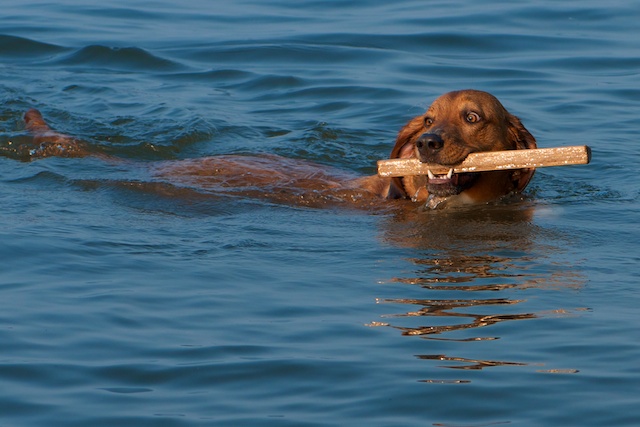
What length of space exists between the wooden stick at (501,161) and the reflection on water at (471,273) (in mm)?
385

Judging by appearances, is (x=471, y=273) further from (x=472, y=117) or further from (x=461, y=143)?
(x=472, y=117)

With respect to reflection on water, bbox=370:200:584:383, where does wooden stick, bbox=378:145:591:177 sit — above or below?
above

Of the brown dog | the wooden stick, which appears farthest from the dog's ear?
the wooden stick

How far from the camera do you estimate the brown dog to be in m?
7.73

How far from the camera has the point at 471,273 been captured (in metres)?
6.57

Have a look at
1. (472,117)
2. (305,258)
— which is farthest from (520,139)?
(305,258)

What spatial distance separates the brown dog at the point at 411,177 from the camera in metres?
7.73

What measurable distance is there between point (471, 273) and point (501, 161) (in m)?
1.03

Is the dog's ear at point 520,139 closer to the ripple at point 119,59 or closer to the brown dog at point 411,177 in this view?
the brown dog at point 411,177

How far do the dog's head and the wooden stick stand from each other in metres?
0.07

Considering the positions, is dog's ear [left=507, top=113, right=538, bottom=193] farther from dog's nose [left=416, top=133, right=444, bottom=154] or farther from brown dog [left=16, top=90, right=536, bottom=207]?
dog's nose [left=416, top=133, right=444, bottom=154]

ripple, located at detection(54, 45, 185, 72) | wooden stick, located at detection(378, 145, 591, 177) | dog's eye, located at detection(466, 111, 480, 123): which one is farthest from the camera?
ripple, located at detection(54, 45, 185, 72)

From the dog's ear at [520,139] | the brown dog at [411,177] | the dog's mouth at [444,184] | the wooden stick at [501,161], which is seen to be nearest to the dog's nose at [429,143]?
the brown dog at [411,177]

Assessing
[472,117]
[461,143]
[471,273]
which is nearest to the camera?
[471,273]
